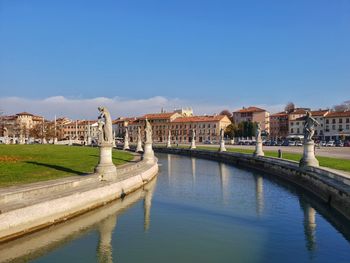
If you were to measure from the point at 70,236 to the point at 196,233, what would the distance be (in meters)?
4.60

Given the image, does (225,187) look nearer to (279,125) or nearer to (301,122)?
(301,122)

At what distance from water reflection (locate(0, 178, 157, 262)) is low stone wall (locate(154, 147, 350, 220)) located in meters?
8.57

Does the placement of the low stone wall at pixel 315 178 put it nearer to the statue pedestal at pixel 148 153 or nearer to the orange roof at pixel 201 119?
the statue pedestal at pixel 148 153

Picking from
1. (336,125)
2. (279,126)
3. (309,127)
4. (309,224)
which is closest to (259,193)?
(309,127)

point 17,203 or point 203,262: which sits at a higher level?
point 17,203

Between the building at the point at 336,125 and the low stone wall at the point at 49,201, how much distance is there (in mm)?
108631

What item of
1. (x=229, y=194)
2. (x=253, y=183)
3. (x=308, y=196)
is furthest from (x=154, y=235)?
(x=253, y=183)

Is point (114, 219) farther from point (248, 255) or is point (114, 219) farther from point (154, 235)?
point (248, 255)

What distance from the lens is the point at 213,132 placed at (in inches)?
5856

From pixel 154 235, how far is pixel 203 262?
Answer: 343 cm

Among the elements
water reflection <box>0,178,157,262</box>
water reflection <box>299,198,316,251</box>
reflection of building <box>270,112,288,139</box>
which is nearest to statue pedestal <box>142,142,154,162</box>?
water reflection <box>0,178,157,262</box>

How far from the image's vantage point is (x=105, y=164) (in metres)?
21.4

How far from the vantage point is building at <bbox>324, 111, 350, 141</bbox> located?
4700 inches

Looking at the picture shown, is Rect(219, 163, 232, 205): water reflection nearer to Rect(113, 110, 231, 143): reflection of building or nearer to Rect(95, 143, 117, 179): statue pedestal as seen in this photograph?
Rect(95, 143, 117, 179): statue pedestal
